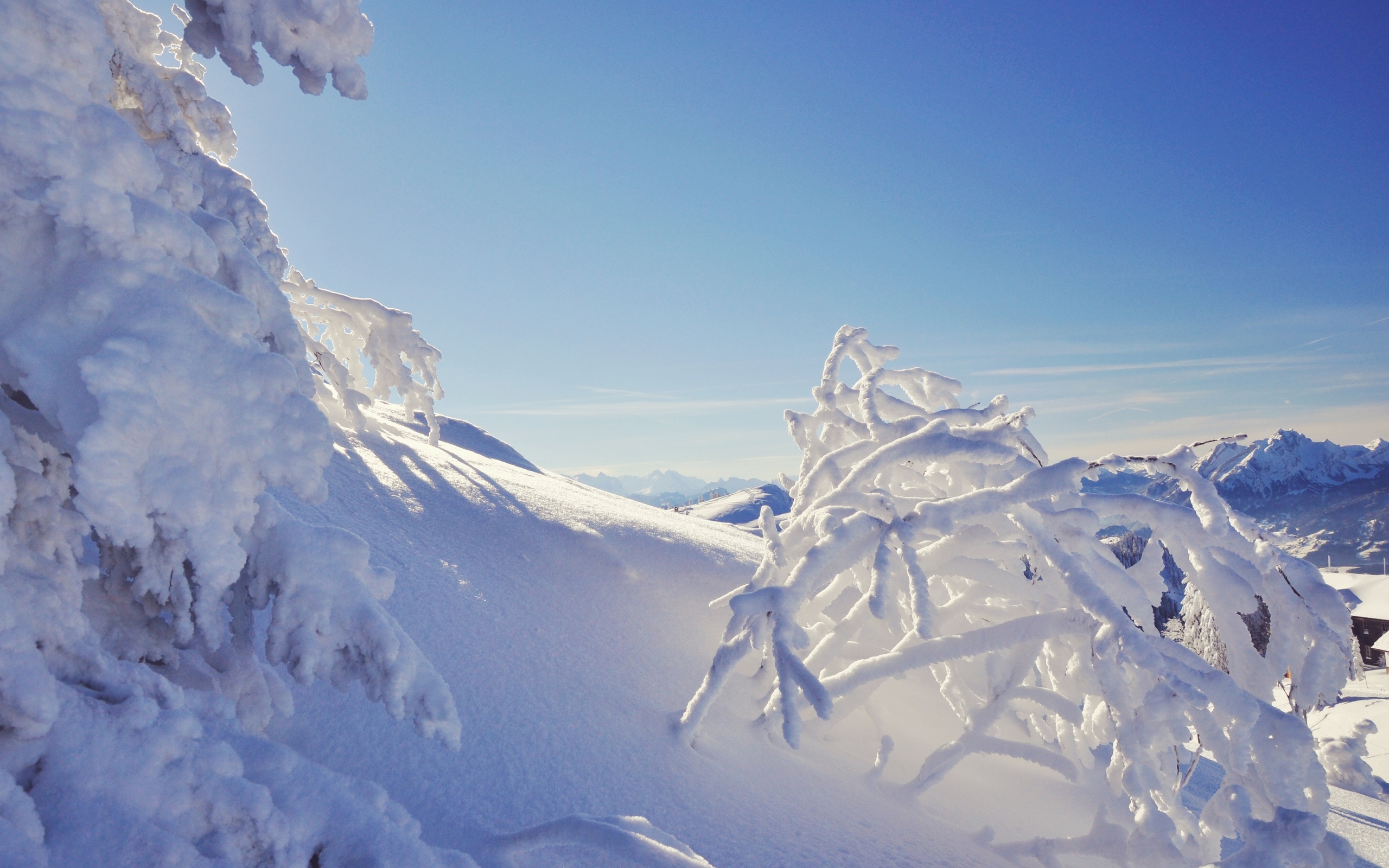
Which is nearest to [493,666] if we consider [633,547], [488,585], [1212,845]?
[488,585]

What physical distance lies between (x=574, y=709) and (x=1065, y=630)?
238 centimetres

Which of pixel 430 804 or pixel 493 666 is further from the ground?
pixel 493 666

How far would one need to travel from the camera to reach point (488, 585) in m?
3.96

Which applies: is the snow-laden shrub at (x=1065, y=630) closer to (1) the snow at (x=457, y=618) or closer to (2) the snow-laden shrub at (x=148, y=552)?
(1) the snow at (x=457, y=618)

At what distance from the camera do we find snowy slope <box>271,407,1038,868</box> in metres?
2.46

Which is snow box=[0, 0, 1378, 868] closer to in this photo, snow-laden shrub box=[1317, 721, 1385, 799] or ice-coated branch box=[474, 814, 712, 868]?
ice-coated branch box=[474, 814, 712, 868]

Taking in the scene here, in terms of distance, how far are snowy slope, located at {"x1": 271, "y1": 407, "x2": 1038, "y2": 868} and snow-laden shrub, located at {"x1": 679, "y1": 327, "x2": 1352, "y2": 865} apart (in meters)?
0.33

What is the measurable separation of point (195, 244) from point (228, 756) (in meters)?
1.39

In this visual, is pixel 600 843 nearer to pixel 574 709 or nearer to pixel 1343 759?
pixel 574 709

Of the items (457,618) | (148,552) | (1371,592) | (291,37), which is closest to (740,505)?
(1371,592)

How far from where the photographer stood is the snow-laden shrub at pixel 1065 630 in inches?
104

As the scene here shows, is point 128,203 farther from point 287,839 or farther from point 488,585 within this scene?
point 488,585

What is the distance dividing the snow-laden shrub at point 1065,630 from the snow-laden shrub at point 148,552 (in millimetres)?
1672

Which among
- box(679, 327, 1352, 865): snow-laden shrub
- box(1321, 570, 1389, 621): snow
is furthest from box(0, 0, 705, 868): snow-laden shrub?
box(1321, 570, 1389, 621): snow
